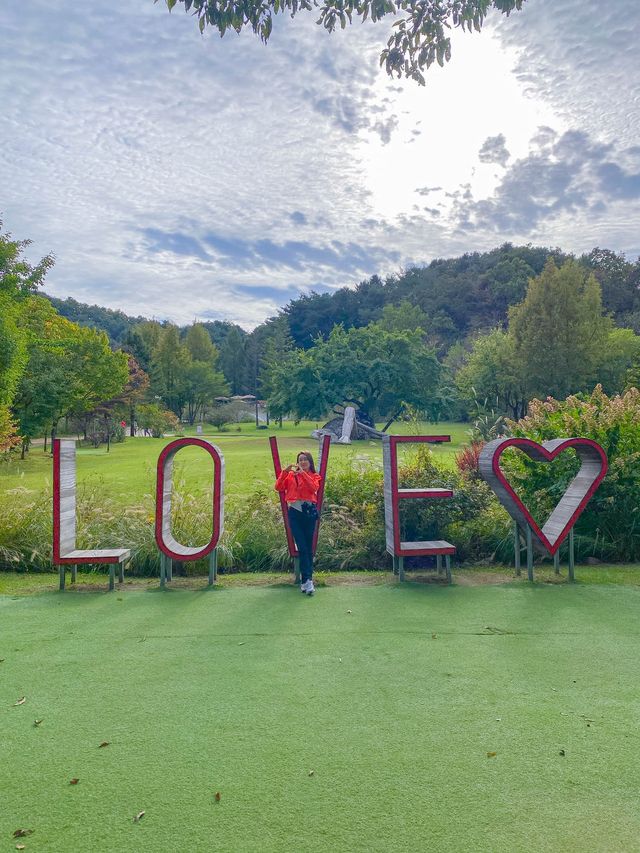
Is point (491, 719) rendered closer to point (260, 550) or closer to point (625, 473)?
point (260, 550)

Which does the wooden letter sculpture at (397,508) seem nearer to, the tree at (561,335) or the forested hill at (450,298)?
the tree at (561,335)

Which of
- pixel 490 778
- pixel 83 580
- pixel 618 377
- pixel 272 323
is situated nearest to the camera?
pixel 490 778

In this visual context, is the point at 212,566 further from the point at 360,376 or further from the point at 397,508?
the point at 360,376

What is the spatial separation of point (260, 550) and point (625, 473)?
183 inches

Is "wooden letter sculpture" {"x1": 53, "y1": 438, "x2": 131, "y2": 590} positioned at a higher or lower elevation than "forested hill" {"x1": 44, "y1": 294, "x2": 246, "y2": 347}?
lower

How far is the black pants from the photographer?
254 inches

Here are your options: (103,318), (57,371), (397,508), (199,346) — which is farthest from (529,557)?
(103,318)

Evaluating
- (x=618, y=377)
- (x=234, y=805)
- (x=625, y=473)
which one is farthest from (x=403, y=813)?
(x=618, y=377)

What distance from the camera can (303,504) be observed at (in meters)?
6.51

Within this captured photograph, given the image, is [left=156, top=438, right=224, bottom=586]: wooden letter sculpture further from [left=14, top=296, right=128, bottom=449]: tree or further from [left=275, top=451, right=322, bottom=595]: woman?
[left=14, top=296, right=128, bottom=449]: tree

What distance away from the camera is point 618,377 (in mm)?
32281

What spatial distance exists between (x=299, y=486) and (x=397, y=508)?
110cm

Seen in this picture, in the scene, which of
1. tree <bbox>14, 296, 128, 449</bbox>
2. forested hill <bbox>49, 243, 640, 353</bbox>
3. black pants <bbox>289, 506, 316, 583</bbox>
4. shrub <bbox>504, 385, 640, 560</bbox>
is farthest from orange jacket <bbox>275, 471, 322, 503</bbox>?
forested hill <bbox>49, 243, 640, 353</bbox>

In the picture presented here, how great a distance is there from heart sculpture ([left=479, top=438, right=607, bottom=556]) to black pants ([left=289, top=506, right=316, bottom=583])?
1.98 metres
